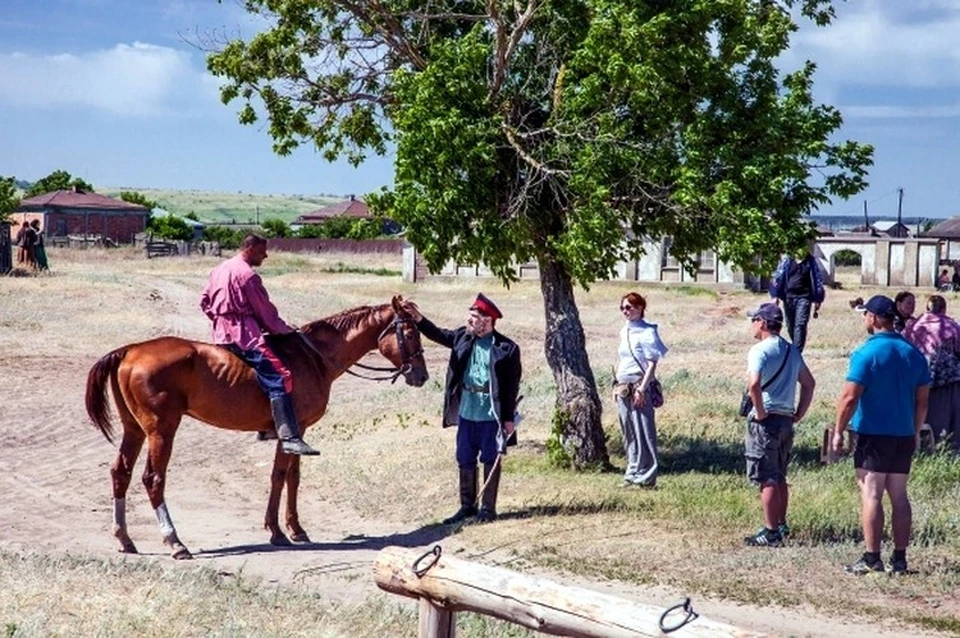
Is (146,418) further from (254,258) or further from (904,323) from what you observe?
(904,323)

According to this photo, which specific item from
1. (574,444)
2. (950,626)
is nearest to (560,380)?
(574,444)

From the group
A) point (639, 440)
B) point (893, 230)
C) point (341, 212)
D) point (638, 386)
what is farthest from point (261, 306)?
point (341, 212)

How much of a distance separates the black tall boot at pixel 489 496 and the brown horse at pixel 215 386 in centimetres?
104

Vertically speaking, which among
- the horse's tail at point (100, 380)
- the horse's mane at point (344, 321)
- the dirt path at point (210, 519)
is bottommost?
the dirt path at point (210, 519)

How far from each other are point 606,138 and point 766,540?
420 centimetres

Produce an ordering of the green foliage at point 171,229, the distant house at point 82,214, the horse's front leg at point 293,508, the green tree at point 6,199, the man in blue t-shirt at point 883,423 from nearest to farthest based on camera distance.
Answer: the man in blue t-shirt at point 883,423, the horse's front leg at point 293,508, the green tree at point 6,199, the green foliage at point 171,229, the distant house at point 82,214

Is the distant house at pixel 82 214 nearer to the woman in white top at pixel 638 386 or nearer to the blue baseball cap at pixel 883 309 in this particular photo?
the woman in white top at pixel 638 386

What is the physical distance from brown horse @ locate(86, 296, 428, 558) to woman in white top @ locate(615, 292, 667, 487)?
7.21 feet

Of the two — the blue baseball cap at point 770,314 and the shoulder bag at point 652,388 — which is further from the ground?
the blue baseball cap at point 770,314

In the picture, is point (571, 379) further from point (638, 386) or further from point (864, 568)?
point (864, 568)

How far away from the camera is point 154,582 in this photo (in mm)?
8875

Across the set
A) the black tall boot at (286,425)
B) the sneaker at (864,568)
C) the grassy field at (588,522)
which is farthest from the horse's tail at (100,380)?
the sneaker at (864,568)

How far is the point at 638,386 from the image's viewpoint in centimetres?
1343

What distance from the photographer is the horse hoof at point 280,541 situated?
12.2 metres
